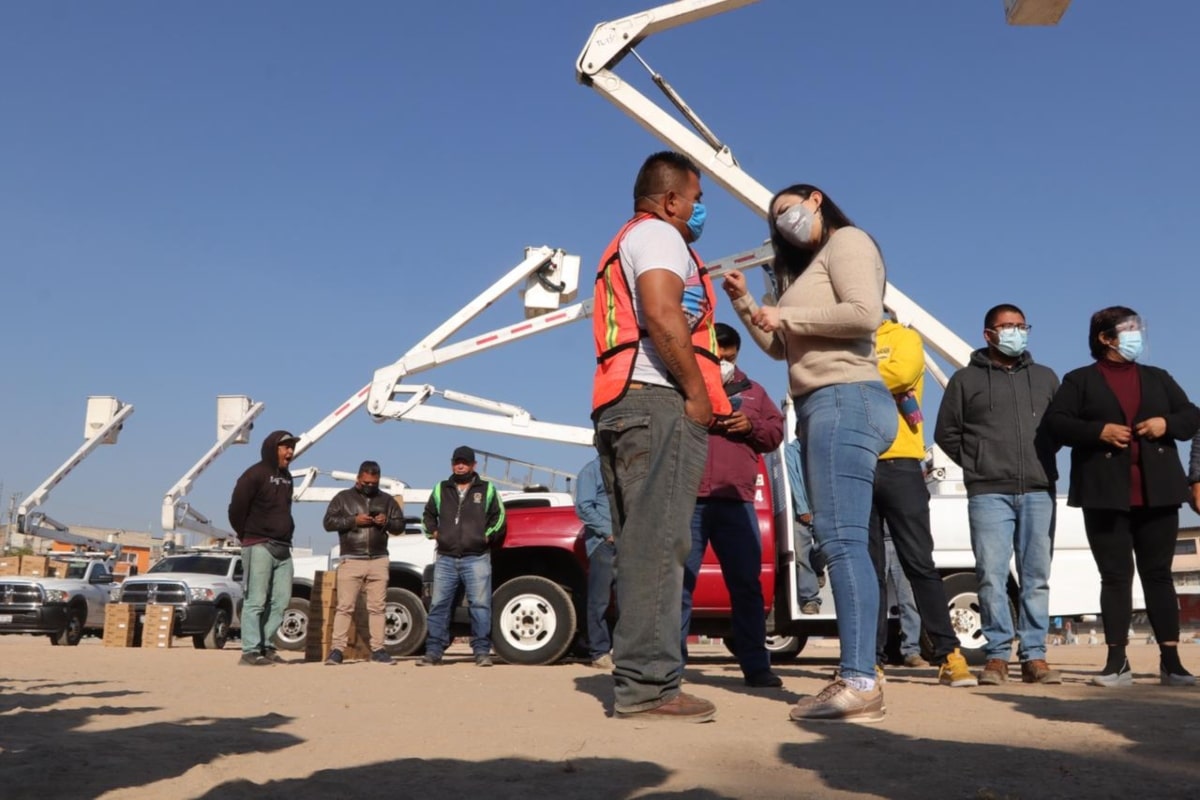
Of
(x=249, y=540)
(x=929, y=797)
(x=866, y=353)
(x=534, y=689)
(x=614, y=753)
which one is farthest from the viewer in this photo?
(x=249, y=540)

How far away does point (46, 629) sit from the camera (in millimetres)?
17906

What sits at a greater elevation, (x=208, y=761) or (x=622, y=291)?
(x=622, y=291)

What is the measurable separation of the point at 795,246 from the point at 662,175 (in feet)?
2.03

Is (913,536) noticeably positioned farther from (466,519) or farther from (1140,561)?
(466,519)

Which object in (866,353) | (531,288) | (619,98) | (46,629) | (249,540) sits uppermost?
(619,98)

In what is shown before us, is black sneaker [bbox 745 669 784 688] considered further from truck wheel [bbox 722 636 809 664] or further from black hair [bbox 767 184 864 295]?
truck wheel [bbox 722 636 809 664]

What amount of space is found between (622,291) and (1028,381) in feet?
9.96

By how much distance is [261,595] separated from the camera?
9.59 metres

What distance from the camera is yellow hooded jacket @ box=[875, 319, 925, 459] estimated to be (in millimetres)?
5805

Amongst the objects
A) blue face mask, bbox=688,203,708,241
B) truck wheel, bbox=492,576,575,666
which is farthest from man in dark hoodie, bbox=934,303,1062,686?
truck wheel, bbox=492,576,575,666

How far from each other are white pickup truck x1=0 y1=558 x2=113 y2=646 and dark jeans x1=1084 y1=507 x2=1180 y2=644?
16729mm

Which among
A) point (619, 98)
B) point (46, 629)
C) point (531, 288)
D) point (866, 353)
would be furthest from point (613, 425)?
point (46, 629)

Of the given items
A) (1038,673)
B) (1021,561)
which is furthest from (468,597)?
(1038,673)

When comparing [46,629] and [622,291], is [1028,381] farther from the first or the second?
[46,629]
